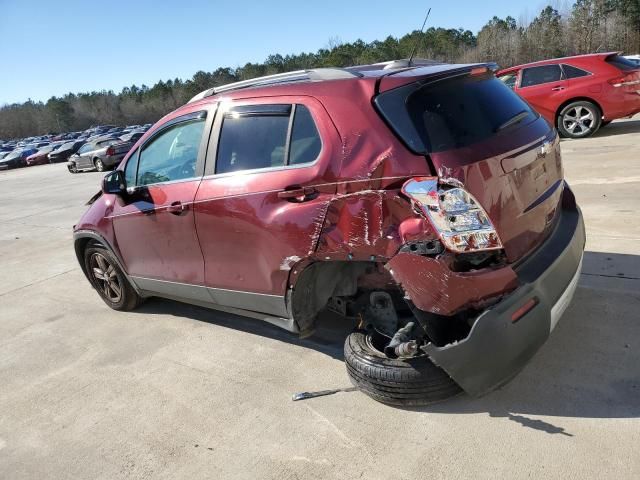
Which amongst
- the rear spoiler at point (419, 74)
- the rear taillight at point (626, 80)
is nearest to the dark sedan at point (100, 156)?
the rear taillight at point (626, 80)

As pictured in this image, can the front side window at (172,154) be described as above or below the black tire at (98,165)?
above

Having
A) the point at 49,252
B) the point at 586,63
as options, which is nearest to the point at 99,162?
the point at 49,252

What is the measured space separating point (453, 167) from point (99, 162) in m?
22.7

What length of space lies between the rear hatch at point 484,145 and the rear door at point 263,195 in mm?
459

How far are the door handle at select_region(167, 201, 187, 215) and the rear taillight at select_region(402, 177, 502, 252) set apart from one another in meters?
1.82

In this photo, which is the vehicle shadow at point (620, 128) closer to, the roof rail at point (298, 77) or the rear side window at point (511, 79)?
the rear side window at point (511, 79)

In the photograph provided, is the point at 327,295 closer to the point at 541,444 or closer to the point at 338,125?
the point at 338,125

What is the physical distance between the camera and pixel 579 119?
1067 centimetres

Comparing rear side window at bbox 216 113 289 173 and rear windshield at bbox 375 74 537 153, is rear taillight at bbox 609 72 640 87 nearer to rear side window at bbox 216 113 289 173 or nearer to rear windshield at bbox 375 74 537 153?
rear windshield at bbox 375 74 537 153

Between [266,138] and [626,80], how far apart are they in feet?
30.6

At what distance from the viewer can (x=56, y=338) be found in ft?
14.9

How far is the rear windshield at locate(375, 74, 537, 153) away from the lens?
2.62 metres

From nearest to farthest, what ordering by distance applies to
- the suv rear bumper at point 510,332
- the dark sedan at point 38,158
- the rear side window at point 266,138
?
the suv rear bumper at point 510,332, the rear side window at point 266,138, the dark sedan at point 38,158

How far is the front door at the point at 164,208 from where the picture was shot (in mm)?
3656
